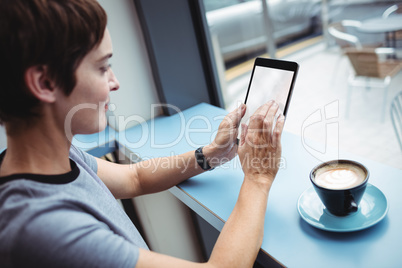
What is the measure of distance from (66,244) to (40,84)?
25 cm

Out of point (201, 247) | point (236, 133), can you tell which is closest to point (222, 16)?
point (201, 247)

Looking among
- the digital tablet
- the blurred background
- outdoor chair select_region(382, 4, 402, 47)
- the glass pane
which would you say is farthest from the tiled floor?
outdoor chair select_region(382, 4, 402, 47)

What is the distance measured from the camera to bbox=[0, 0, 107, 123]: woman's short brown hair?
1.61 feet

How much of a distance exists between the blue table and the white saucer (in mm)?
16

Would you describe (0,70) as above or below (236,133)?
above

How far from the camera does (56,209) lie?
52 cm

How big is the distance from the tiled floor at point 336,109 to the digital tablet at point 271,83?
0.76 ft

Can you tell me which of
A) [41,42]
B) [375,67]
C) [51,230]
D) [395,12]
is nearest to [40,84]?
[41,42]

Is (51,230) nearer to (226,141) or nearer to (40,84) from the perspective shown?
(40,84)

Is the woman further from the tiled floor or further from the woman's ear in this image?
the tiled floor

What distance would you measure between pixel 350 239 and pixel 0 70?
65cm

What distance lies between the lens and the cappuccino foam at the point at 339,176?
0.62 m

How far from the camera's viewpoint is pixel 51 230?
492 mm

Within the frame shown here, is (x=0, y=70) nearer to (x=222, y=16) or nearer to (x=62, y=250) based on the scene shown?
(x=62, y=250)
